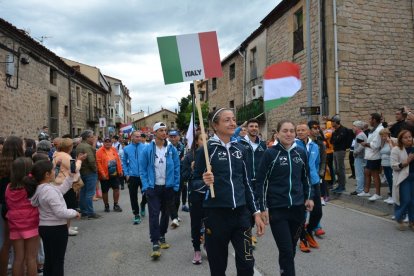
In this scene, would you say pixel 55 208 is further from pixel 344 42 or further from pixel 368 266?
pixel 344 42

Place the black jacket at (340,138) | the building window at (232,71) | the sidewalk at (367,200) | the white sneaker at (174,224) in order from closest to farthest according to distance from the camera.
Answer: the white sneaker at (174,224) → the sidewalk at (367,200) → the black jacket at (340,138) → the building window at (232,71)

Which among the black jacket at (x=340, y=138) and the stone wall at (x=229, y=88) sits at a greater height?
the stone wall at (x=229, y=88)

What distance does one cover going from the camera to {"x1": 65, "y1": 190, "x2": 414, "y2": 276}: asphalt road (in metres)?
4.65

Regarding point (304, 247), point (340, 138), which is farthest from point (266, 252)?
point (340, 138)

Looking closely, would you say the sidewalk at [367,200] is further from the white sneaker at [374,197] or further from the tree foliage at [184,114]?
the tree foliage at [184,114]

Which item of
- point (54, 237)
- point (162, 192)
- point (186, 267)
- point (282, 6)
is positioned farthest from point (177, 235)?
point (282, 6)

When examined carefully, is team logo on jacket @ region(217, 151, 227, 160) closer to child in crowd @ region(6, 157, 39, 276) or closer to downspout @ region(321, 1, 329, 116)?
child in crowd @ region(6, 157, 39, 276)

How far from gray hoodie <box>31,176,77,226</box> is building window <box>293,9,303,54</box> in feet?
46.7

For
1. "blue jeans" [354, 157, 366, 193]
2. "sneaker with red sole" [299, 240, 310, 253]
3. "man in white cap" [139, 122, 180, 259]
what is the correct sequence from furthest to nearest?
"blue jeans" [354, 157, 366, 193]
"man in white cap" [139, 122, 180, 259]
"sneaker with red sole" [299, 240, 310, 253]

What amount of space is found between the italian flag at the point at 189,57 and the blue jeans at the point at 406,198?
4.53 meters

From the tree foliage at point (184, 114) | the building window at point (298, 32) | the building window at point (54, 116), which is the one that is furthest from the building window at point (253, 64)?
the tree foliage at point (184, 114)

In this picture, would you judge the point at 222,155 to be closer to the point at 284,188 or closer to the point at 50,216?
the point at 284,188

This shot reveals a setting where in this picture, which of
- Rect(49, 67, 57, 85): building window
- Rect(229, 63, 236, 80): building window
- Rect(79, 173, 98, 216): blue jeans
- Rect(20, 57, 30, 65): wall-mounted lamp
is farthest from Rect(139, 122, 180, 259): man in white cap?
Rect(229, 63, 236, 80): building window

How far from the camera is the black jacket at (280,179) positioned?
3768mm
